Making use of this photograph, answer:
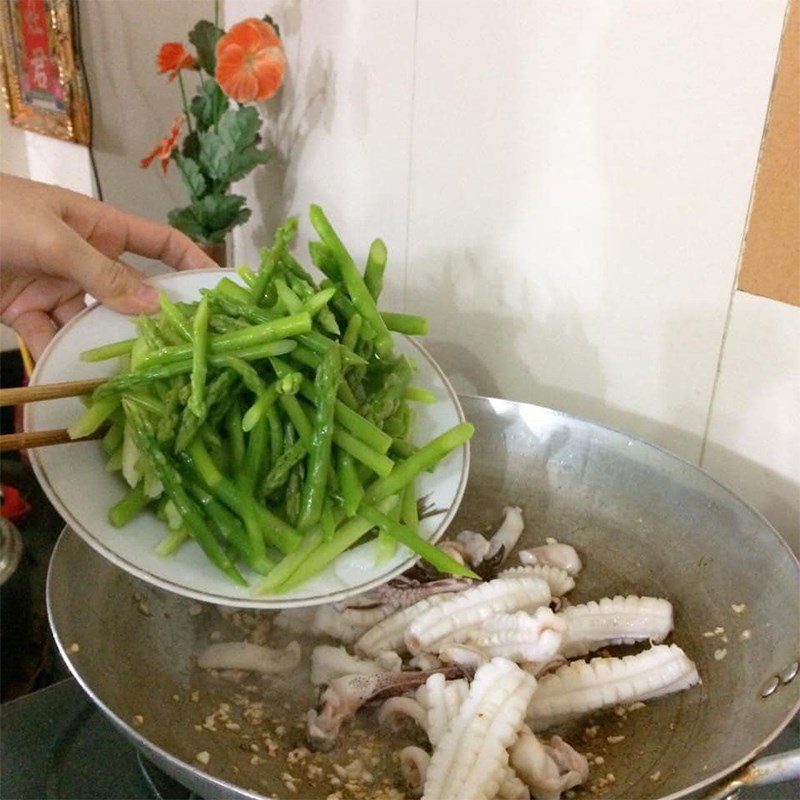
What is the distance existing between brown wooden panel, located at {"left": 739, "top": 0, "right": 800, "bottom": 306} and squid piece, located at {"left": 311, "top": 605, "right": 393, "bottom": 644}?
536 millimetres

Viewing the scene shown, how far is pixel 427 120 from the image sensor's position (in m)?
1.10

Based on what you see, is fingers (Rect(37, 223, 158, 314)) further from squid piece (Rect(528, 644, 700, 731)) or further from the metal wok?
squid piece (Rect(528, 644, 700, 731))

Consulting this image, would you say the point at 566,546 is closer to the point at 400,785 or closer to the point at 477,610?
the point at 477,610

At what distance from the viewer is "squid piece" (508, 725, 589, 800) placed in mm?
647

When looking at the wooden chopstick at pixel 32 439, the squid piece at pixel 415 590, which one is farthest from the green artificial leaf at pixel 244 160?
the squid piece at pixel 415 590

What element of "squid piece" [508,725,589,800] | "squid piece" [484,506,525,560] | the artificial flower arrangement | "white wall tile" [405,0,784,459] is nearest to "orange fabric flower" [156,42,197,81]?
the artificial flower arrangement

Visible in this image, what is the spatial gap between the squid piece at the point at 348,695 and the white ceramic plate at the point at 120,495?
0.09 metres

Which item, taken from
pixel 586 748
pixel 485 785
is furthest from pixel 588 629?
pixel 485 785

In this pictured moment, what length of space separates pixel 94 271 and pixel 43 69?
1062mm

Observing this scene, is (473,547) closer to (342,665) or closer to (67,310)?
(342,665)

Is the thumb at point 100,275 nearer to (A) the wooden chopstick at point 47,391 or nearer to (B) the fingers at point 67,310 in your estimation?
(A) the wooden chopstick at point 47,391

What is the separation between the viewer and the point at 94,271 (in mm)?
865

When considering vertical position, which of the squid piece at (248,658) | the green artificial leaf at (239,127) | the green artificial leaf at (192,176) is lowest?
the squid piece at (248,658)

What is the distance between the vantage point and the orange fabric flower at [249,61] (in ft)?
3.84
